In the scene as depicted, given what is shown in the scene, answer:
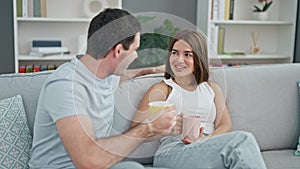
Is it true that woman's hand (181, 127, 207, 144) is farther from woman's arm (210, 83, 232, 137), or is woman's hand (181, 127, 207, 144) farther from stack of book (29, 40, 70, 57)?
stack of book (29, 40, 70, 57)

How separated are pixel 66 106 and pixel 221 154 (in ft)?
1.94

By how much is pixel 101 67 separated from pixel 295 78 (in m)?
1.19

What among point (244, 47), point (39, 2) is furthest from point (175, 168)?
point (244, 47)

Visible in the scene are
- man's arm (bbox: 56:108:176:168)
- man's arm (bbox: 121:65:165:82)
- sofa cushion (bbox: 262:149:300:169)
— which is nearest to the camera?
man's arm (bbox: 56:108:176:168)

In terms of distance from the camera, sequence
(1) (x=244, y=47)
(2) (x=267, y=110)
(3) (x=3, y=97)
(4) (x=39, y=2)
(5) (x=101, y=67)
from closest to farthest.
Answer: (5) (x=101, y=67), (3) (x=3, y=97), (2) (x=267, y=110), (4) (x=39, y=2), (1) (x=244, y=47)

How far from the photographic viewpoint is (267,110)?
216 centimetres

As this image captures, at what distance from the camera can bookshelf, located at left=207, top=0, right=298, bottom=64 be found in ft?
12.1

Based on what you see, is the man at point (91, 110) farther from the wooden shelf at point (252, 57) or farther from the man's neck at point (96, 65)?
the wooden shelf at point (252, 57)

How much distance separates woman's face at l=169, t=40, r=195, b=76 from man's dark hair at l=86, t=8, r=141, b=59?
16 centimetres

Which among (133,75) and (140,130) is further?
(133,75)

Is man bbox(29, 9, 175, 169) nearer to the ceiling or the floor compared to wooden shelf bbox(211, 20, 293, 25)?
nearer to the floor

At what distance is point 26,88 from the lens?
180 cm

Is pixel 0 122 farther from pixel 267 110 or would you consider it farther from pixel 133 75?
pixel 267 110

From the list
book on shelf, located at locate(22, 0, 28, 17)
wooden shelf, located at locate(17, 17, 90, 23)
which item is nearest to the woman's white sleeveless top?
wooden shelf, located at locate(17, 17, 90, 23)
